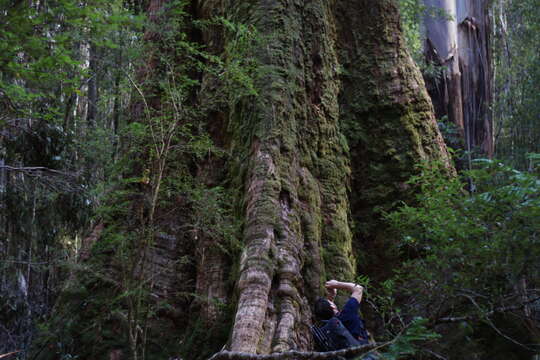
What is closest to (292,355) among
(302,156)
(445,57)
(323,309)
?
(323,309)

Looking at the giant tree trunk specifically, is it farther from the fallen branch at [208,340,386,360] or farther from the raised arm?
the fallen branch at [208,340,386,360]

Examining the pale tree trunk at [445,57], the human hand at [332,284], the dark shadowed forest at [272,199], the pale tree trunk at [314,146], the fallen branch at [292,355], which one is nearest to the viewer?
the fallen branch at [292,355]

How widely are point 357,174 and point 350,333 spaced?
274 centimetres

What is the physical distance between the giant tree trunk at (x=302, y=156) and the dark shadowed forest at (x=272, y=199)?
0.07ft

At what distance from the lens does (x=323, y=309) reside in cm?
433

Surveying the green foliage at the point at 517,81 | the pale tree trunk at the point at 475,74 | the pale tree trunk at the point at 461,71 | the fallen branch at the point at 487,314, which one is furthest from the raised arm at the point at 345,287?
the green foliage at the point at 517,81

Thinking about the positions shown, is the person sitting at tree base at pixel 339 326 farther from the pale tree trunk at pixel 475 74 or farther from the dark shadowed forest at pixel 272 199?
the pale tree trunk at pixel 475 74

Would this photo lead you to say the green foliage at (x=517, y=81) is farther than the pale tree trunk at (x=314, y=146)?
Yes

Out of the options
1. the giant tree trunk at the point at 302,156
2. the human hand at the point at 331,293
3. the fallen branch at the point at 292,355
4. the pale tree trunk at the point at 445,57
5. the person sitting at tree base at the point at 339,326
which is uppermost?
the pale tree trunk at the point at 445,57

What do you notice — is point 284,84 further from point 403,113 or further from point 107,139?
point 107,139

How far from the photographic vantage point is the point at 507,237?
3.88m

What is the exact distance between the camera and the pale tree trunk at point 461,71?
1083 centimetres

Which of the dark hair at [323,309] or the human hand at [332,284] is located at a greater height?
the human hand at [332,284]

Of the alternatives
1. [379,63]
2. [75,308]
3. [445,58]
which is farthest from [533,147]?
[75,308]
